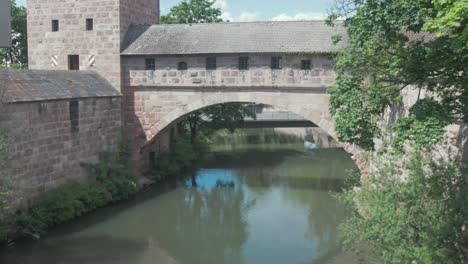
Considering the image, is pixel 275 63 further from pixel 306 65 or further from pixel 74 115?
pixel 74 115

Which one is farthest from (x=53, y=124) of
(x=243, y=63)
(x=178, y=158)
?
(x=178, y=158)

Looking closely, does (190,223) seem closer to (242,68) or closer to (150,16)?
(242,68)

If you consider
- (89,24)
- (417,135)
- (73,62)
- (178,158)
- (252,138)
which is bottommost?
(252,138)

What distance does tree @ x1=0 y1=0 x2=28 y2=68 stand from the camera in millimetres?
29706

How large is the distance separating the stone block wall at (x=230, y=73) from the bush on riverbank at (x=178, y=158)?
3.74 metres

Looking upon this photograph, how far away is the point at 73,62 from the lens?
62.4ft

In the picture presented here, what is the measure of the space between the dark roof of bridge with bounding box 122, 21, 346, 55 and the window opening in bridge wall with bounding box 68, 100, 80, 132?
2731 mm

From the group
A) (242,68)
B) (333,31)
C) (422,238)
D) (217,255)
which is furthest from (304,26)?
(422,238)

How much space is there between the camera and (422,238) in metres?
7.04

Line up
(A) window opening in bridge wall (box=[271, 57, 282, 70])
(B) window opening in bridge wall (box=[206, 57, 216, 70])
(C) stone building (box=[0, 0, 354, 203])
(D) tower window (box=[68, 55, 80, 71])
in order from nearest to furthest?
(C) stone building (box=[0, 0, 354, 203])
(A) window opening in bridge wall (box=[271, 57, 282, 70])
(B) window opening in bridge wall (box=[206, 57, 216, 70])
(D) tower window (box=[68, 55, 80, 71])

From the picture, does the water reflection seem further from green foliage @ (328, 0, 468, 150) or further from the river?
green foliage @ (328, 0, 468, 150)

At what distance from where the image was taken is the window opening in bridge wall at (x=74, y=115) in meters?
15.9

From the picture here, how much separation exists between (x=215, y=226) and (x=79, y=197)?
3881 mm

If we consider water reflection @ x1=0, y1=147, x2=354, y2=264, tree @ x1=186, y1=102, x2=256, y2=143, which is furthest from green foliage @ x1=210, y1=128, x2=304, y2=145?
A: water reflection @ x1=0, y1=147, x2=354, y2=264
